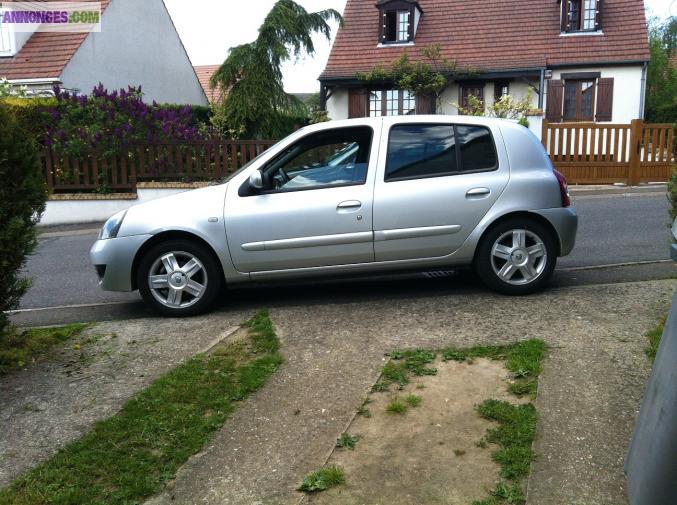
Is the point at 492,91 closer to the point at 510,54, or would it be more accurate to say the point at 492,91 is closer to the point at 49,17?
the point at 510,54

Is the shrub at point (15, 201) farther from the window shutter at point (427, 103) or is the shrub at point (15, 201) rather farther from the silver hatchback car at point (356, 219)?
the window shutter at point (427, 103)

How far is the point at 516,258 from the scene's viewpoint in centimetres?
586

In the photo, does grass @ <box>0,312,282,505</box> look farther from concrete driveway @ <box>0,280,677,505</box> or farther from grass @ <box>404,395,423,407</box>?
grass @ <box>404,395,423,407</box>

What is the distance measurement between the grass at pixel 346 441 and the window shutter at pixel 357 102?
23.4m

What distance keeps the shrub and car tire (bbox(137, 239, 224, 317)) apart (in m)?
1.20

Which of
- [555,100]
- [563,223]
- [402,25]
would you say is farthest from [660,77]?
[563,223]

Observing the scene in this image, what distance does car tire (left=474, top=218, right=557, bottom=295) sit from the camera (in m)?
5.84

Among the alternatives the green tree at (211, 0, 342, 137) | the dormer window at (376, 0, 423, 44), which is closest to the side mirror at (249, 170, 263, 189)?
the green tree at (211, 0, 342, 137)

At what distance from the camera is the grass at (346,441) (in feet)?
11.1

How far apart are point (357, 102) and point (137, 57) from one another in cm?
874

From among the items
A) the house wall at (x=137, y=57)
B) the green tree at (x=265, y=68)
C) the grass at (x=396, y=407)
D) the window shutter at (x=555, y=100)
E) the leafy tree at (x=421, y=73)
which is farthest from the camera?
the window shutter at (x=555, y=100)

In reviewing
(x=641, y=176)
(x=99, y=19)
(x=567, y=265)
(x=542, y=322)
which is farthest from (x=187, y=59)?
(x=542, y=322)

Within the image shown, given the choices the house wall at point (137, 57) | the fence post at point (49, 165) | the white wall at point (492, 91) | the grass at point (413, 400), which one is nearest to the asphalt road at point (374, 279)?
the grass at point (413, 400)

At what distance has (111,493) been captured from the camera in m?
3.08
